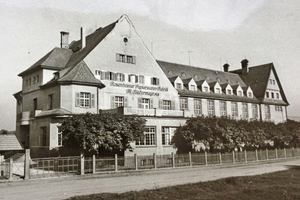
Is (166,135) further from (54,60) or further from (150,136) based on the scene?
(54,60)

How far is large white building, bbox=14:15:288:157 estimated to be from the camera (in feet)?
101

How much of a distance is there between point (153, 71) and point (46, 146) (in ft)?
49.9

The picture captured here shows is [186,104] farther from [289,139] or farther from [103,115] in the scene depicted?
[103,115]

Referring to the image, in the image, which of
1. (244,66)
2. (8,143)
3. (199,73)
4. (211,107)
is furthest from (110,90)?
(244,66)

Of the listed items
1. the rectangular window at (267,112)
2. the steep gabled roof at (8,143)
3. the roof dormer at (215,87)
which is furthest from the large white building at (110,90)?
the rectangular window at (267,112)

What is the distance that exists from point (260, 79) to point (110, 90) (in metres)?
31.9

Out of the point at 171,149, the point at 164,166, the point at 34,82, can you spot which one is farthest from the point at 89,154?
the point at 34,82

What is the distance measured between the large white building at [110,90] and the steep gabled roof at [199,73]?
326 millimetres

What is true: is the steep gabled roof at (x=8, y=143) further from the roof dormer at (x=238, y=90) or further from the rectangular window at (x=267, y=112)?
the rectangular window at (x=267, y=112)

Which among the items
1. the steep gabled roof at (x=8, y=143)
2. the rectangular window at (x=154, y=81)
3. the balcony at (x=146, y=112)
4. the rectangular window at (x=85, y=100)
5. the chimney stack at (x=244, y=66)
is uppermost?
the chimney stack at (x=244, y=66)

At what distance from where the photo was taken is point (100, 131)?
24344 millimetres

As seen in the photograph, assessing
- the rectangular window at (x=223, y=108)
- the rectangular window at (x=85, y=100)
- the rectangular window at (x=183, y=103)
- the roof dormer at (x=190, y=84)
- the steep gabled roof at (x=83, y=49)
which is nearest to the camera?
the rectangular window at (x=85, y=100)

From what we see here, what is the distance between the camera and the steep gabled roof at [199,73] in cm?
4597

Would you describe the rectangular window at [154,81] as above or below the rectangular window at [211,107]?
above
